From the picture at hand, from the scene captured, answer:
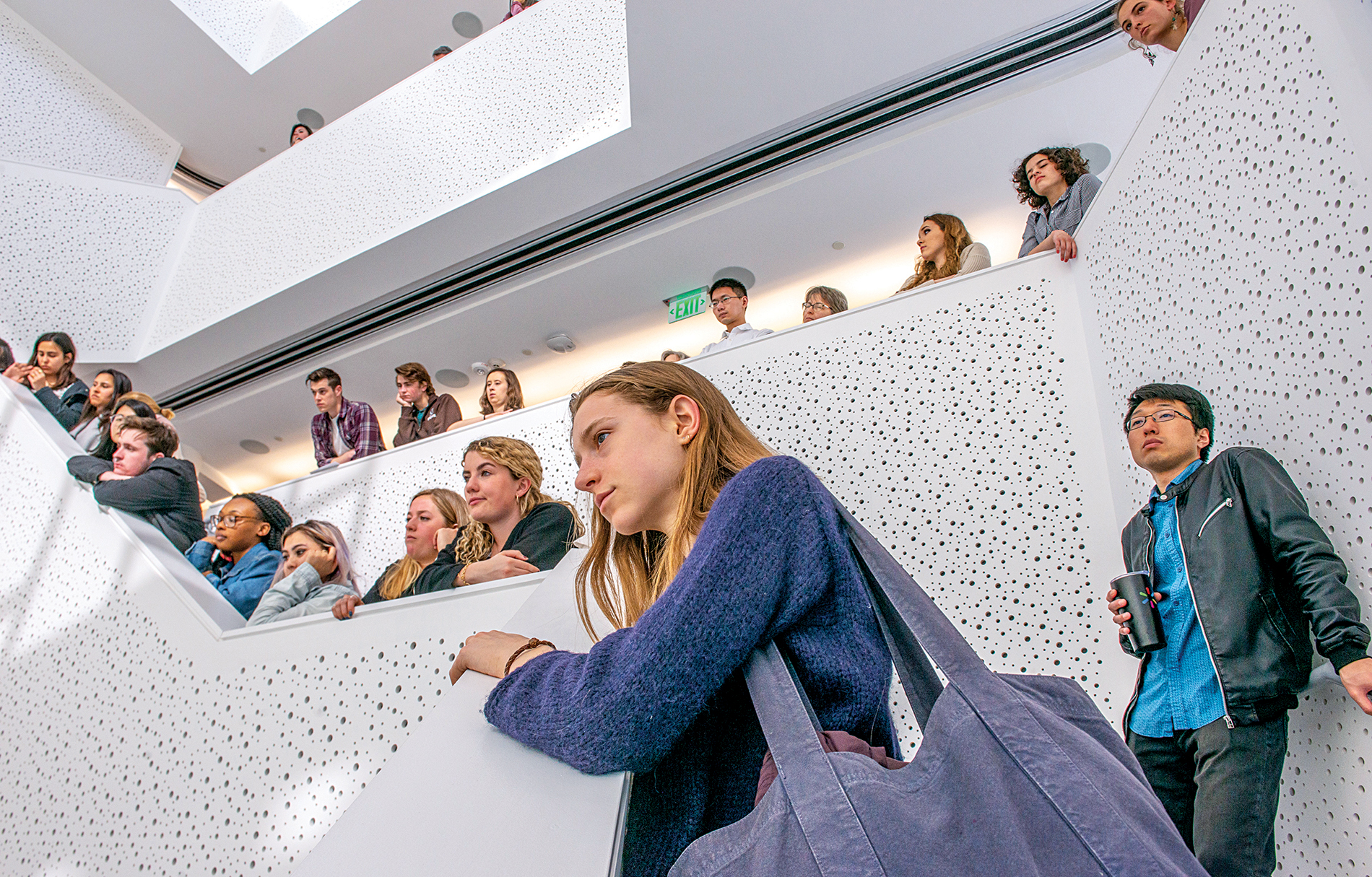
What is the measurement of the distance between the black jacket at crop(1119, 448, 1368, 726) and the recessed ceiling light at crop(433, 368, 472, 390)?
730 centimetres

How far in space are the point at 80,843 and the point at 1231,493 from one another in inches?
126

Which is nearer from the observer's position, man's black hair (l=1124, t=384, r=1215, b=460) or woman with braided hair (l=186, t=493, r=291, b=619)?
man's black hair (l=1124, t=384, r=1215, b=460)

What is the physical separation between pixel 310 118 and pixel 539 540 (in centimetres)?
891

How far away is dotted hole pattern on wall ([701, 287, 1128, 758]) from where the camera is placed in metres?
2.46

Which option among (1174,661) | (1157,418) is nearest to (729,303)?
(1157,418)

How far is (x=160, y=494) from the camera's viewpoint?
10.7 ft

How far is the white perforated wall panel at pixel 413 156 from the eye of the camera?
18.1 ft

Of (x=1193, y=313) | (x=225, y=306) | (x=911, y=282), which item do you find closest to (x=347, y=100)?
(x=225, y=306)

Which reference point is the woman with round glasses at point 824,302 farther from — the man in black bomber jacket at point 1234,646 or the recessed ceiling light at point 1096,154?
the recessed ceiling light at point 1096,154

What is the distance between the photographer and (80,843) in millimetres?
2225

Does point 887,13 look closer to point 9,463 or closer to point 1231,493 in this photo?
point 1231,493

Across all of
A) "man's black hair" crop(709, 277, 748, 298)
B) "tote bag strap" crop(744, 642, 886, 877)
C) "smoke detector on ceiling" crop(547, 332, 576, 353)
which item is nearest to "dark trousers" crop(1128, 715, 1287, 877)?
"tote bag strap" crop(744, 642, 886, 877)

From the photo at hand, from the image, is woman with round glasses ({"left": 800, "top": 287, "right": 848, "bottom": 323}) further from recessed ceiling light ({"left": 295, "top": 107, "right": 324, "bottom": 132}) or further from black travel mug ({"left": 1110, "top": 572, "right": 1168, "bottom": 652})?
recessed ceiling light ({"left": 295, "top": 107, "right": 324, "bottom": 132})

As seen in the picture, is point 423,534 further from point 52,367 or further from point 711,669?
point 52,367
